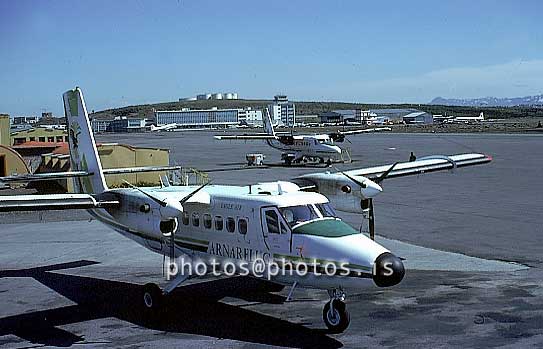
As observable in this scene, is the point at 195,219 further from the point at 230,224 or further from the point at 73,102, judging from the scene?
the point at 73,102

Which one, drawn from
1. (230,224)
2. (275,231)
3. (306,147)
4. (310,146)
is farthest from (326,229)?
(306,147)

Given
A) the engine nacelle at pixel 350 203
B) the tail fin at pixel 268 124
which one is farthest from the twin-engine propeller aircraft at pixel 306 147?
the engine nacelle at pixel 350 203

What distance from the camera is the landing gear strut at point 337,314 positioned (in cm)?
1246

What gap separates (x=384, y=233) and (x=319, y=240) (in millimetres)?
12505

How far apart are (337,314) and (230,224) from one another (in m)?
3.41

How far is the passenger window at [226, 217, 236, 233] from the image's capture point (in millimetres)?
14508

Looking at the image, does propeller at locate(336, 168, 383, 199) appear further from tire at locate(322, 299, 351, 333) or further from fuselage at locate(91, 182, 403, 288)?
tire at locate(322, 299, 351, 333)

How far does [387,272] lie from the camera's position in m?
11.7

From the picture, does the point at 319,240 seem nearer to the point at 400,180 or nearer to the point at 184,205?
the point at 184,205

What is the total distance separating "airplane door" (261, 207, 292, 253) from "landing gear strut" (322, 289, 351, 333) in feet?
4.45

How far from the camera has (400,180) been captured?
43562mm

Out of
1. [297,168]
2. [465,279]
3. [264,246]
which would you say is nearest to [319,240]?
[264,246]

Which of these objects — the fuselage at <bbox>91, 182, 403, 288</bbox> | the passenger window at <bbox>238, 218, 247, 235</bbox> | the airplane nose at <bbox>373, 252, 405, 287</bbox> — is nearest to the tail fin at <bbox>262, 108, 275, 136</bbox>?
the fuselage at <bbox>91, 182, 403, 288</bbox>

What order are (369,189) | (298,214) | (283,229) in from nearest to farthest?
(283,229) → (298,214) → (369,189)
